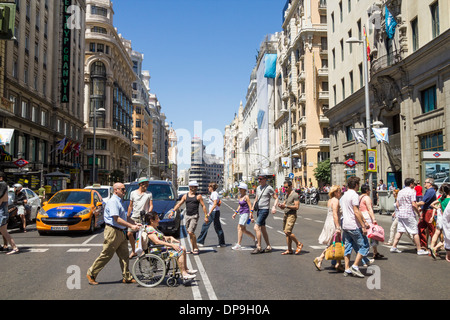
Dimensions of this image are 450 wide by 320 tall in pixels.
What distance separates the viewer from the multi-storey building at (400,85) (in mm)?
22703

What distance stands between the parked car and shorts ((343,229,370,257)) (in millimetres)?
4966

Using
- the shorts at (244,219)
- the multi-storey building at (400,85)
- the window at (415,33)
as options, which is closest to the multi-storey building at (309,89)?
the multi-storey building at (400,85)

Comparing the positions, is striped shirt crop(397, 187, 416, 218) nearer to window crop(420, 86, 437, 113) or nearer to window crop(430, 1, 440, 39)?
window crop(420, 86, 437, 113)

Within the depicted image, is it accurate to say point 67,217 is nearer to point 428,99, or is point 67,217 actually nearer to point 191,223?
point 191,223

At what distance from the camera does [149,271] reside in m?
6.85

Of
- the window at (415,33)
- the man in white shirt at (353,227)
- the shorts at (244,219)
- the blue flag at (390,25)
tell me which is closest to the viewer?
the man in white shirt at (353,227)

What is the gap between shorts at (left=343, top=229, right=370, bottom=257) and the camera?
783cm

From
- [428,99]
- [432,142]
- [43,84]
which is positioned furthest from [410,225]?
[43,84]

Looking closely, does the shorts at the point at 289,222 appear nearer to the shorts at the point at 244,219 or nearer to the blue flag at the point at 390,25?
the shorts at the point at 244,219

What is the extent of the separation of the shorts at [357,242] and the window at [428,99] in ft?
62.7

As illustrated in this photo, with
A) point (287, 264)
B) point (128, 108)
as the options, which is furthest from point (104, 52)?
point (287, 264)

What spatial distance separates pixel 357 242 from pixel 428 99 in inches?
789

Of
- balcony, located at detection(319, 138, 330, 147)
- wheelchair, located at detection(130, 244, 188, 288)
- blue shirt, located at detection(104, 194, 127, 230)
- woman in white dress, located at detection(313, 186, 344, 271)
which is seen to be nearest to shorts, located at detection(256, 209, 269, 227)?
woman in white dress, located at detection(313, 186, 344, 271)

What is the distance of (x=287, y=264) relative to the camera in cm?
885
